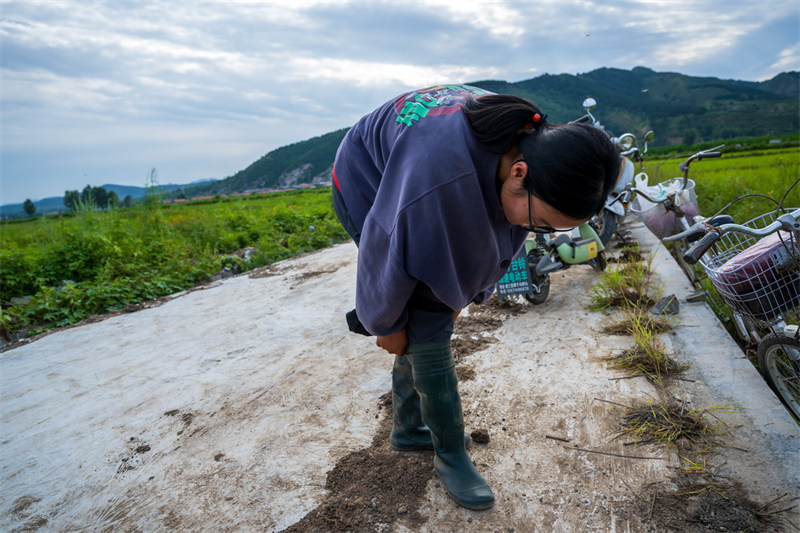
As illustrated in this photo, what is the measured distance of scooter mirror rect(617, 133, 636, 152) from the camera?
4.15 meters

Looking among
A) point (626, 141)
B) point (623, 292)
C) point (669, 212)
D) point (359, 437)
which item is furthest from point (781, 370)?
point (626, 141)

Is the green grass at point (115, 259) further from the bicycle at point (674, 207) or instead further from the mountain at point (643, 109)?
the mountain at point (643, 109)

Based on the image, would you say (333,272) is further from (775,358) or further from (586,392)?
(775,358)

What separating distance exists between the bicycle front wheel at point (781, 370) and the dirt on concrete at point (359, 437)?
0.08 meters

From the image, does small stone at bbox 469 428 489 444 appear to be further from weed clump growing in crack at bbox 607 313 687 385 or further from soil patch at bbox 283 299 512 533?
weed clump growing in crack at bbox 607 313 687 385

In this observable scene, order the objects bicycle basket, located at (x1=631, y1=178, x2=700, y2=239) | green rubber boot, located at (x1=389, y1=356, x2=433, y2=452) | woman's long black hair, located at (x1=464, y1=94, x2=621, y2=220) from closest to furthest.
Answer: woman's long black hair, located at (x1=464, y1=94, x2=621, y2=220), green rubber boot, located at (x1=389, y1=356, x2=433, y2=452), bicycle basket, located at (x1=631, y1=178, x2=700, y2=239)

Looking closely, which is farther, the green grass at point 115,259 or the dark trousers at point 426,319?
the green grass at point 115,259

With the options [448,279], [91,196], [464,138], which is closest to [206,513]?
[448,279]

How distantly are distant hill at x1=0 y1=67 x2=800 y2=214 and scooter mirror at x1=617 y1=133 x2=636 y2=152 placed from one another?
0.36 meters

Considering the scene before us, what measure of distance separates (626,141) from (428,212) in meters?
3.95

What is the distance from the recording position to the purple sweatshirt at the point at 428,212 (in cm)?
109

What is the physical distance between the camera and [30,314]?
4.23m

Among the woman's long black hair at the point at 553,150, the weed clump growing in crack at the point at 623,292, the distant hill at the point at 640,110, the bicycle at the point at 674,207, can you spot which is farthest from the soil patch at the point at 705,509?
the distant hill at the point at 640,110

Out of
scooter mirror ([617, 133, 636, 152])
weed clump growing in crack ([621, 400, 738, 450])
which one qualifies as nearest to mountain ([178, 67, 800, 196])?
scooter mirror ([617, 133, 636, 152])
